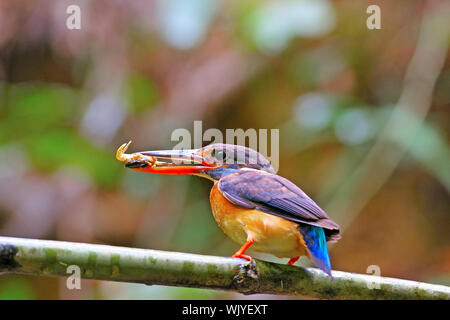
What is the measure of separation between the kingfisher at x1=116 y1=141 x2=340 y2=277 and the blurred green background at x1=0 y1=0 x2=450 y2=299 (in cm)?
144

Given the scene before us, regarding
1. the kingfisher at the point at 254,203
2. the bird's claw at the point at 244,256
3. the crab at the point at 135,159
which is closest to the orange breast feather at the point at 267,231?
the kingfisher at the point at 254,203

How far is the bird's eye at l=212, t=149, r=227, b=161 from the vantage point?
6.48 feet

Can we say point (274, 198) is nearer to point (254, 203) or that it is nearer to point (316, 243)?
point (254, 203)

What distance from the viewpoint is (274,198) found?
71.1 inches

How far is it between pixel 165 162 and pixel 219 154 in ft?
0.78

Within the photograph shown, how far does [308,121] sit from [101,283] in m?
1.71

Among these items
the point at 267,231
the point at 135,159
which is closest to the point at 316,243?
the point at 267,231

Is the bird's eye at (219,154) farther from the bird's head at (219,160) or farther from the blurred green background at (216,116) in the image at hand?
the blurred green background at (216,116)

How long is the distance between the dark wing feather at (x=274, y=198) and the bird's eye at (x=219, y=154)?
71 millimetres

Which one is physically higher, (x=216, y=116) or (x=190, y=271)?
(x=216, y=116)

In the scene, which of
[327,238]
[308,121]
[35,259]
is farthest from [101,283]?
[35,259]

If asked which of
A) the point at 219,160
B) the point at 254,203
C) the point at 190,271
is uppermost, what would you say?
the point at 219,160

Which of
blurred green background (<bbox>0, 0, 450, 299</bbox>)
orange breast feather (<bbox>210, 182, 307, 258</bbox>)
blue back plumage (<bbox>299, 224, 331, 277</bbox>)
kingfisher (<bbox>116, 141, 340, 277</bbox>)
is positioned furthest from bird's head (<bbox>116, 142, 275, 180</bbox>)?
blurred green background (<bbox>0, 0, 450, 299</bbox>)

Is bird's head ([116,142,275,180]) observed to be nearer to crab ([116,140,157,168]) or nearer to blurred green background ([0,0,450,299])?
crab ([116,140,157,168])
